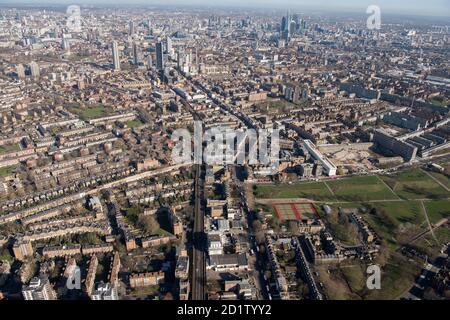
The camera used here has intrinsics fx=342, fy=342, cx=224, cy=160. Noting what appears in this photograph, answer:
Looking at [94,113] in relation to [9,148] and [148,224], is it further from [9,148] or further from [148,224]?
[148,224]

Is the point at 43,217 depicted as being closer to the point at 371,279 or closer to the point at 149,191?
the point at 149,191

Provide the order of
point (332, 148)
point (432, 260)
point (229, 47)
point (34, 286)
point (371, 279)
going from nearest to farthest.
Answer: point (34, 286) < point (371, 279) < point (432, 260) < point (332, 148) < point (229, 47)

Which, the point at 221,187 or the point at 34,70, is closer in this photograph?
the point at 221,187

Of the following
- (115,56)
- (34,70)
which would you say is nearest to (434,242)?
(115,56)

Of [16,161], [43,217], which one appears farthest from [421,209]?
[16,161]

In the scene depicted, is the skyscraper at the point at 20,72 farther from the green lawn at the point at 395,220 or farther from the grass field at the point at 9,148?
the green lawn at the point at 395,220

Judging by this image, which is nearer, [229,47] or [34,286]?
[34,286]
